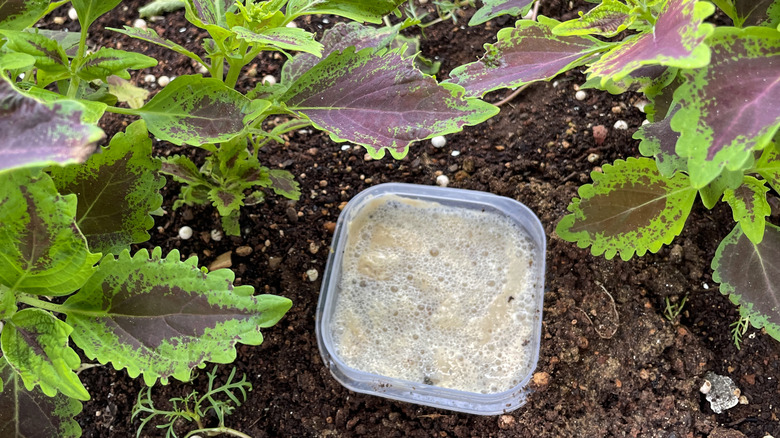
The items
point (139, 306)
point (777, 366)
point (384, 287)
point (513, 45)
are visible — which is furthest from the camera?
point (384, 287)

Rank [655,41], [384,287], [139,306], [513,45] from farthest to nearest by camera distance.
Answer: [384,287] < [513,45] < [139,306] < [655,41]

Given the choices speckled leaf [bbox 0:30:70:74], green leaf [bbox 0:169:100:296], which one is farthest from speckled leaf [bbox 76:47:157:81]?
green leaf [bbox 0:169:100:296]

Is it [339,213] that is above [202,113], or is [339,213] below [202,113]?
below

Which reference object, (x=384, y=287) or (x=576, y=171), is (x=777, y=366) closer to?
(x=576, y=171)

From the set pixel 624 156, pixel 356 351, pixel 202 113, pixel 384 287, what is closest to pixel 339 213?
pixel 384 287

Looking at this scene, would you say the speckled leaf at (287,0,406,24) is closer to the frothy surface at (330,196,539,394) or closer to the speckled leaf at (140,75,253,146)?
the speckled leaf at (140,75,253,146)

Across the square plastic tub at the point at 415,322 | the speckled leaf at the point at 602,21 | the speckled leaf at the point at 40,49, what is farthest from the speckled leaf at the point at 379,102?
the square plastic tub at the point at 415,322

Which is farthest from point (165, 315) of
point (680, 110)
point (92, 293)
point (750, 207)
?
point (750, 207)
